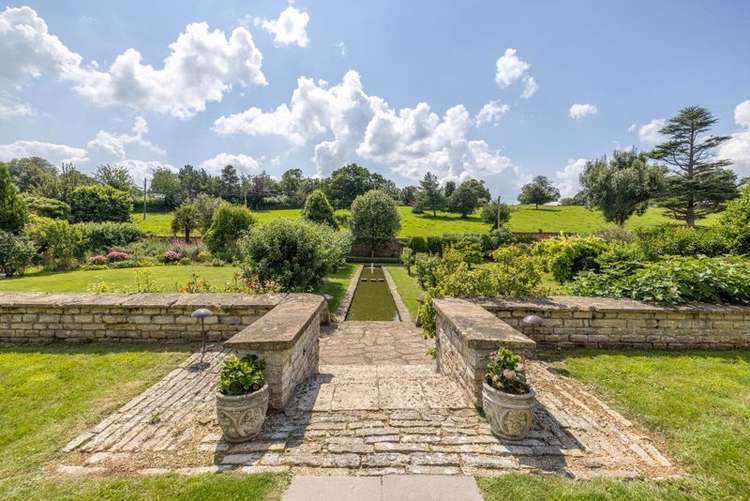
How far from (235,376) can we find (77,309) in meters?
4.22

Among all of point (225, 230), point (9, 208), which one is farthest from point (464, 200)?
point (9, 208)

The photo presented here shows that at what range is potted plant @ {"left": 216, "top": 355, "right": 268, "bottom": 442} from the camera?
8.64ft

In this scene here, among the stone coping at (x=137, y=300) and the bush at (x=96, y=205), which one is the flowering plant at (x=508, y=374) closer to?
the stone coping at (x=137, y=300)

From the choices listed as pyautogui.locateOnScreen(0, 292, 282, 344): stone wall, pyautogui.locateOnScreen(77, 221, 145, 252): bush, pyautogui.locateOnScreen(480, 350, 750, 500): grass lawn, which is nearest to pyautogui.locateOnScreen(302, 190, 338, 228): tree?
pyautogui.locateOnScreen(77, 221, 145, 252): bush

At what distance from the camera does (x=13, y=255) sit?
44.0 ft

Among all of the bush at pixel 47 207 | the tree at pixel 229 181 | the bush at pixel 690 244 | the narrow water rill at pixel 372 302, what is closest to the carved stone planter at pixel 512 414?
the narrow water rill at pixel 372 302

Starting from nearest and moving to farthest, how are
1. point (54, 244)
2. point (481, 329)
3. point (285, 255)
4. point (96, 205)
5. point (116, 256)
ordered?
point (481, 329)
point (285, 255)
point (54, 244)
point (116, 256)
point (96, 205)

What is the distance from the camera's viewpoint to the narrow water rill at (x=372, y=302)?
32.5 feet

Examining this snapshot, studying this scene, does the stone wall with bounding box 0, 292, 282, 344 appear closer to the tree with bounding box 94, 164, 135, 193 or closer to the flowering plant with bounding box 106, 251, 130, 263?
the flowering plant with bounding box 106, 251, 130, 263

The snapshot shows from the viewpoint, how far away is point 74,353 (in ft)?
15.2

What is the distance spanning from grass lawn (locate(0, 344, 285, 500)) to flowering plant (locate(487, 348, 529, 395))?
191cm

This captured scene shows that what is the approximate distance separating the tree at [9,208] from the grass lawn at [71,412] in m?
17.3

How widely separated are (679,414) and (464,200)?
43905 millimetres

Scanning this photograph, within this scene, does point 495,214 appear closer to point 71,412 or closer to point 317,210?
point 317,210
